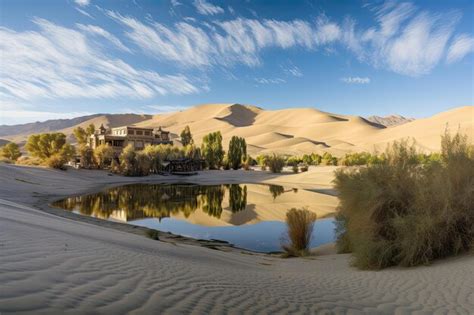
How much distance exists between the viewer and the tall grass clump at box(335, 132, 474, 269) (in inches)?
297

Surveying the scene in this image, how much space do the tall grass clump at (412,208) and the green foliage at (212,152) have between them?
194 feet

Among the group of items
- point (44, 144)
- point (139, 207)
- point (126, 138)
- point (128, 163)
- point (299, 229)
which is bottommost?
point (139, 207)

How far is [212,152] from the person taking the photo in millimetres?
68625

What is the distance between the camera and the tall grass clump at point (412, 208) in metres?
7.55

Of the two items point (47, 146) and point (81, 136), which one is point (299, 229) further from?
point (81, 136)

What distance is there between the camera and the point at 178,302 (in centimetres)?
380

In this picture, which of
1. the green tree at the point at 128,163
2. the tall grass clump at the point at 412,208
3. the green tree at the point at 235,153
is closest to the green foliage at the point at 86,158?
the green tree at the point at 128,163

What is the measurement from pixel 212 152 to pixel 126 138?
2164cm

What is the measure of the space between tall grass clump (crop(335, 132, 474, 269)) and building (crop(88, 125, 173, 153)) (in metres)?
67.0

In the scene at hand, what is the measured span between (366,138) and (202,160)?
322 feet

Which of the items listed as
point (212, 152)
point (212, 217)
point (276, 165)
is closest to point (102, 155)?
point (212, 152)

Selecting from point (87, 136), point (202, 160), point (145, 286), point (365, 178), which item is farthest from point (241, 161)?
point (145, 286)

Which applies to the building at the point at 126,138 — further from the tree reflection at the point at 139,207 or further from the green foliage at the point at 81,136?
the tree reflection at the point at 139,207

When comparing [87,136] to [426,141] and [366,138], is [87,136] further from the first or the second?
[366,138]
